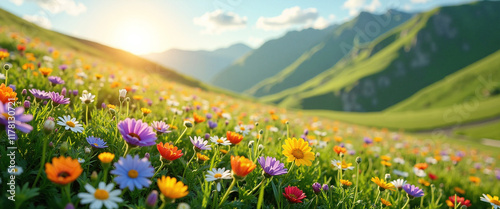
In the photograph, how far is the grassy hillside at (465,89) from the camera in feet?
349

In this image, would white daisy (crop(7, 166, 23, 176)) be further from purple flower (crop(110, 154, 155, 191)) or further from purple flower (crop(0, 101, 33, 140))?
purple flower (crop(110, 154, 155, 191))

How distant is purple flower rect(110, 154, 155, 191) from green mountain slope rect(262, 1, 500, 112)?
15181 cm

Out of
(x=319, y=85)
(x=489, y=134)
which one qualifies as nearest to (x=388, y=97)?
(x=319, y=85)

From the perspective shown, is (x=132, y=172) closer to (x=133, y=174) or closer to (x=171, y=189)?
(x=133, y=174)

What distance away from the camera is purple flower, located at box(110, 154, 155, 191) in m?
1.39

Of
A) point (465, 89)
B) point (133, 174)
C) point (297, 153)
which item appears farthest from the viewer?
point (465, 89)

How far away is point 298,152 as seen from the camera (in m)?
2.17

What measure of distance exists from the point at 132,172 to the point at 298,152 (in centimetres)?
131

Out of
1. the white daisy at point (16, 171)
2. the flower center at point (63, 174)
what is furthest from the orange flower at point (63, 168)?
the white daisy at point (16, 171)

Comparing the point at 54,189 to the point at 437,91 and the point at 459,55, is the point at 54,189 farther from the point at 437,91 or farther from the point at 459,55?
the point at 459,55

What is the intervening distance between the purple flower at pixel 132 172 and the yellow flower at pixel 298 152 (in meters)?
1.11

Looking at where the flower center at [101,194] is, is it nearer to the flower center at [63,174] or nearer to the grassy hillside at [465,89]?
the flower center at [63,174]

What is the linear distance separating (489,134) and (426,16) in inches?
6302

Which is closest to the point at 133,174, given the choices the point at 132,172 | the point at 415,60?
the point at 132,172
